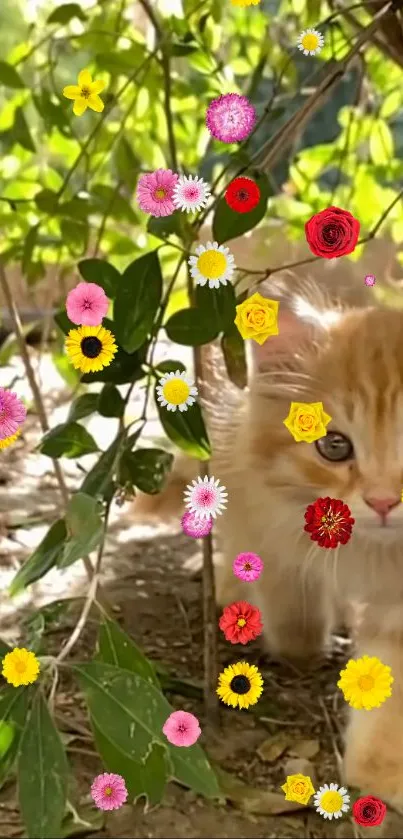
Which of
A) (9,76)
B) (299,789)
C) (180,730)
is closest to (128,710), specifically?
(180,730)

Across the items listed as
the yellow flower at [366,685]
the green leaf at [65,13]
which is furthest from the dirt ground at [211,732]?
the green leaf at [65,13]

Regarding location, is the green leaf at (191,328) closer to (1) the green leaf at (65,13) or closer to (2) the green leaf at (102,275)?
(2) the green leaf at (102,275)

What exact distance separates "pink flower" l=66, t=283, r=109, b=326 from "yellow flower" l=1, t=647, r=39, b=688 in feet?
0.76

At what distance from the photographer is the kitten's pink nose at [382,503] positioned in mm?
719

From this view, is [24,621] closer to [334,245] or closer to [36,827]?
[36,827]

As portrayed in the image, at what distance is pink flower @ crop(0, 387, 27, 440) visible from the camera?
22.7 inches

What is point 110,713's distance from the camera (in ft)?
1.97

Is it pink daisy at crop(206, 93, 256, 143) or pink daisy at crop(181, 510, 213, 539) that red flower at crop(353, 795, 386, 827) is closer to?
pink daisy at crop(181, 510, 213, 539)

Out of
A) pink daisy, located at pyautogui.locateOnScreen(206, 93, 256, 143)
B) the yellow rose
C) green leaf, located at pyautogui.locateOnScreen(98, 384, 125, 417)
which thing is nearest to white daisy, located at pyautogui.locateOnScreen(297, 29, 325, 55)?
pink daisy, located at pyautogui.locateOnScreen(206, 93, 256, 143)

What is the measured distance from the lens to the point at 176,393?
618 mm

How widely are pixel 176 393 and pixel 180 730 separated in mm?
239

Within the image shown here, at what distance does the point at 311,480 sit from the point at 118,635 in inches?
8.5

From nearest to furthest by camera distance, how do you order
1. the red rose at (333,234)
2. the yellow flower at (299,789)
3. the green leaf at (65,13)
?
1. the red rose at (333,234)
2. the yellow flower at (299,789)
3. the green leaf at (65,13)

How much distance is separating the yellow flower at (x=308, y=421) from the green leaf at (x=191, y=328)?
0.29 ft
